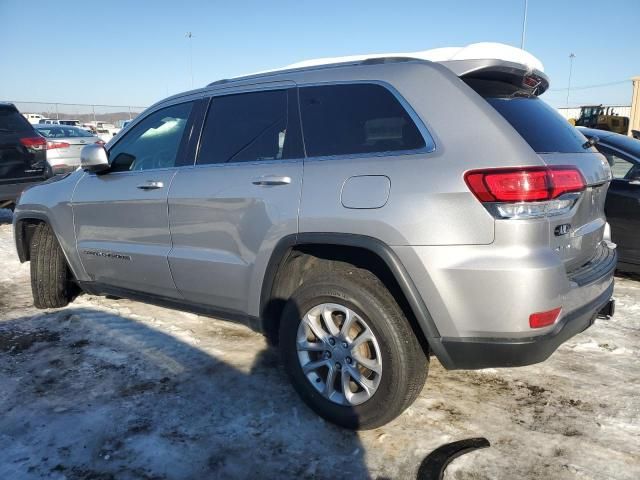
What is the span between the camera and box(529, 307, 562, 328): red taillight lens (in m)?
2.17

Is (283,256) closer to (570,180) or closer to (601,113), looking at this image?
(570,180)

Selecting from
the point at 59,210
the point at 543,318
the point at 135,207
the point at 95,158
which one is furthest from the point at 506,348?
the point at 59,210

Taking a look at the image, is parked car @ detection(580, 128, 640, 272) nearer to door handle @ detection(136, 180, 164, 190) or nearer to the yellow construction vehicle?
door handle @ detection(136, 180, 164, 190)

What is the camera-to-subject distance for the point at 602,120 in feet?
94.8

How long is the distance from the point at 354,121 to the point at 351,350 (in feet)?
3.93

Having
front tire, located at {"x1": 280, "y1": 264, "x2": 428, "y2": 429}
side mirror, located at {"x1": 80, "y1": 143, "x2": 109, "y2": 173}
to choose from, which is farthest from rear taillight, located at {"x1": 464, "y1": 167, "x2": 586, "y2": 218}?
side mirror, located at {"x1": 80, "y1": 143, "x2": 109, "y2": 173}

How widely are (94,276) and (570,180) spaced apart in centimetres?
343

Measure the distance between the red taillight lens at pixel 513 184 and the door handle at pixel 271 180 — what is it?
3.21ft

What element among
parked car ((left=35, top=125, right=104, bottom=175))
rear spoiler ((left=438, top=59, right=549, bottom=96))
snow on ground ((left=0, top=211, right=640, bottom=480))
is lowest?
snow on ground ((left=0, top=211, right=640, bottom=480))

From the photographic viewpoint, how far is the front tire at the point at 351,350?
246cm

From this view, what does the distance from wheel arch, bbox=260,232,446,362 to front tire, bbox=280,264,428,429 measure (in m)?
0.06

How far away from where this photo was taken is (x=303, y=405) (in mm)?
2914

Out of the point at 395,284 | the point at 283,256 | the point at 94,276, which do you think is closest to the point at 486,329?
the point at 395,284

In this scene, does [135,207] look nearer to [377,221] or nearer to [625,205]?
[377,221]
